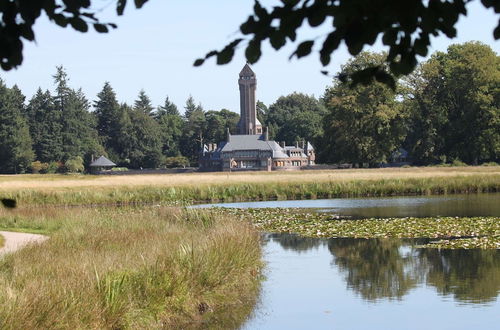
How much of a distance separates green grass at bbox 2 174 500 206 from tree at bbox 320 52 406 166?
2577 centimetres

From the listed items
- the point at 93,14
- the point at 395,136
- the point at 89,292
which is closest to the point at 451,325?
the point at 89,292

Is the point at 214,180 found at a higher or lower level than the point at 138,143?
lower

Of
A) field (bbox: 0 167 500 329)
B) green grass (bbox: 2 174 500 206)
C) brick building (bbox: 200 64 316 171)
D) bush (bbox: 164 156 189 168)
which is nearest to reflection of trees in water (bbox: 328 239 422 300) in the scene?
field (bbox: 0 167 500 329)

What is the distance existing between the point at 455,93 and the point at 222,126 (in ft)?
226

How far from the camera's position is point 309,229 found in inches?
1001

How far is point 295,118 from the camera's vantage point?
454ft

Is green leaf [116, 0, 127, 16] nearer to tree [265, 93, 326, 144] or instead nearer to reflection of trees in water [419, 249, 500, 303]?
reflection of trees in water [419, 249, 500, 303]

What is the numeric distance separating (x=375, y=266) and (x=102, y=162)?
3840 inches

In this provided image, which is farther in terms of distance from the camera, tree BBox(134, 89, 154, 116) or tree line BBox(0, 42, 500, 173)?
tree BBox(134, 89, 154, 116)

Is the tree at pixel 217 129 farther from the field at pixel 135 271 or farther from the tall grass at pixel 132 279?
the tall grass at pixel 132 279

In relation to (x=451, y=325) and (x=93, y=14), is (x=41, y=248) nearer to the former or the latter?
(x=451, y=325)

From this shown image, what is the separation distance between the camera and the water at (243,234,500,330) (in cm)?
1327

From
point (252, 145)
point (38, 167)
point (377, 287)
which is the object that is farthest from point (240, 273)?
point (252, 145)

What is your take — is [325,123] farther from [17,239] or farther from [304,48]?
[304,48]
